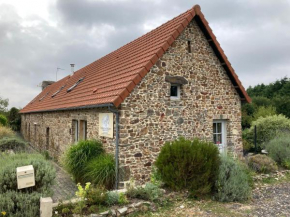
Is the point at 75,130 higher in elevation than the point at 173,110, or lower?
lower

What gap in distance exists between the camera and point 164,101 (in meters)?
8.62

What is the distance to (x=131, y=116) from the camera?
304 inches

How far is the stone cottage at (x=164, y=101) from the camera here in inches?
302

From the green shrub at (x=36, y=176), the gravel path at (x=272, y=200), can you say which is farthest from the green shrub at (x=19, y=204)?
the gravel path at (x=272, y=200)

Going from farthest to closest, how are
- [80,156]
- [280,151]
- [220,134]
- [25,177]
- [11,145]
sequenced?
1. [11,145]
2. [220,134]
3. [280,151]
4. [80,156]
5. [25,177]

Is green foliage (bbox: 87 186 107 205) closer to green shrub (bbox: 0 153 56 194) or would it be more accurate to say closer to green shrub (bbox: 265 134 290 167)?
green shrub (bbox: 0 153 56 194)

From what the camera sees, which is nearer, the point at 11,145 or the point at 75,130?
the point at 75,130

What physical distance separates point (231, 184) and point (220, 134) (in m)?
4.69

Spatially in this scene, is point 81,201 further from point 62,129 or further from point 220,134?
point 62,129

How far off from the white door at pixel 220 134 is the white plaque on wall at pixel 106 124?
189 inches

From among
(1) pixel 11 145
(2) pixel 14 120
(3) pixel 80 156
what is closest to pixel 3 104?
(2) pixel 14 120

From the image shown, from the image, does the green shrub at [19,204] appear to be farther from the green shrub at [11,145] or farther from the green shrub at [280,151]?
the green shrub at [280,151]

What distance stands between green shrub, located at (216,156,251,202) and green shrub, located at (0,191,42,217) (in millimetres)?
4159

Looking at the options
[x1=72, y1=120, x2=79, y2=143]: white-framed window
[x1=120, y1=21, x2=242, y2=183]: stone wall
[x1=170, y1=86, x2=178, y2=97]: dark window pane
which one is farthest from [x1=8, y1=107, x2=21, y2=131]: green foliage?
[x1=120, y1=21, x2=242, y2=183]: stone wall
